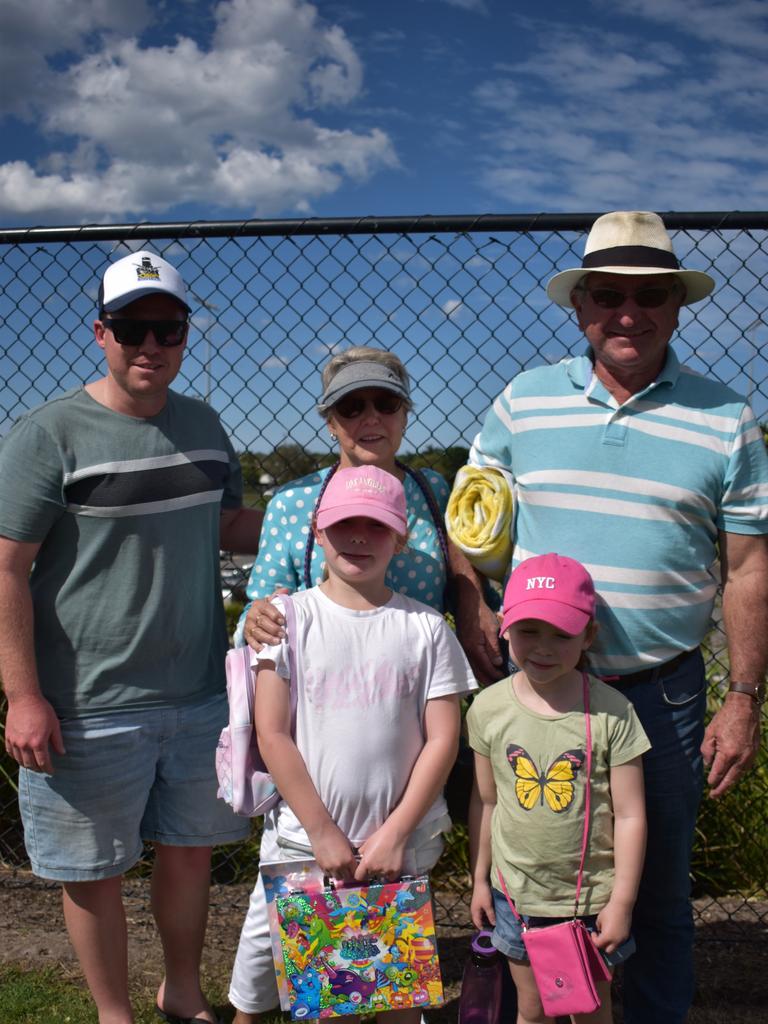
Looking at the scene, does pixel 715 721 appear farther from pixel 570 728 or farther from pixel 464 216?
pixel 464 216

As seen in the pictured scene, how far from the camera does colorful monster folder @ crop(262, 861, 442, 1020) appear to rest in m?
2.16

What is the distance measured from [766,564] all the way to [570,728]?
Result: 0.67 meters

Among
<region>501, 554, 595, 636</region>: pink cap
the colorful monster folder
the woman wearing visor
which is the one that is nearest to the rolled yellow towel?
the woman wearing visor

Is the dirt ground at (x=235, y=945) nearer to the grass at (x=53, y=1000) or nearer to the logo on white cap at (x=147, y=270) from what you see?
the grass at (x=53, y=1000)

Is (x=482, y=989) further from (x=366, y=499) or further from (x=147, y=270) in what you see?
(x=147, y=270)

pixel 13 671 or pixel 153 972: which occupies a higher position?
pixel 13 671

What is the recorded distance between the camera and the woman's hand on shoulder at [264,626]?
7.11 feet

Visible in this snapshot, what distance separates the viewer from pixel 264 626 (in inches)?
85.7

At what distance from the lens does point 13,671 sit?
94.3 inches

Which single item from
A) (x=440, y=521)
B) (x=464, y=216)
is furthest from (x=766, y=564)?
(x=464, y=216)

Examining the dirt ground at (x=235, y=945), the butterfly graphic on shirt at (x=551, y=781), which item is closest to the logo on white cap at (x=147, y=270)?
the butterfly graphic on shirt at (x=551, y=781)

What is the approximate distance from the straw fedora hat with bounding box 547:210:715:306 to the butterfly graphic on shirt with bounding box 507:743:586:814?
1.18 meters

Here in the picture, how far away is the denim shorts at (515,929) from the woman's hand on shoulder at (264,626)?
85 centimetres

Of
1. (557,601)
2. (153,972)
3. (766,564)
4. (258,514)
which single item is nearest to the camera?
(557,601)
